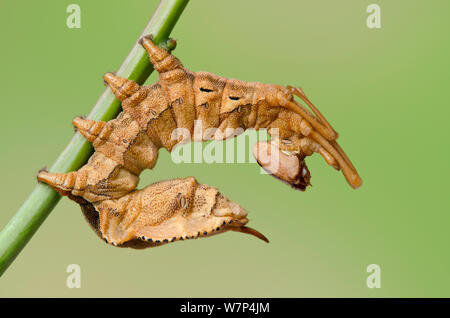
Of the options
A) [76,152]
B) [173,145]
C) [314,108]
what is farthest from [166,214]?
[314,108]

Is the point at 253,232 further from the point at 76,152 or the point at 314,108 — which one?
the point at 76,152

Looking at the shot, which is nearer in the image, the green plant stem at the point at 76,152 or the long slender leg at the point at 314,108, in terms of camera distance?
the green plant stem at the point at 76,152

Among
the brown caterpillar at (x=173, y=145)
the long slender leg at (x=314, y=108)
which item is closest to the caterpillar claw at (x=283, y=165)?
the brown caterpillar at (x=173, y=145)

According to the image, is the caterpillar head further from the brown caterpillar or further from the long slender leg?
the long slender leg

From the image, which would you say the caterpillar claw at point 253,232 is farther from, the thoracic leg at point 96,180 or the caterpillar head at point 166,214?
the thoracic leg at point 96,180

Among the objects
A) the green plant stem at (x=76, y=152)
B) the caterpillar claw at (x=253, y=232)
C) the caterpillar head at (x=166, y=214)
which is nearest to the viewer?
the green plant stem at (x=76, y=152)
